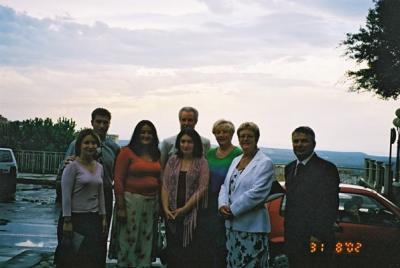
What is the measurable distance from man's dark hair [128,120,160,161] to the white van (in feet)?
43.1

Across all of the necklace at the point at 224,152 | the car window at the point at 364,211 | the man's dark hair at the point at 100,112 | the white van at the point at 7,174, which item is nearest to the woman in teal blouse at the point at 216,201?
the necklace at the point at 224,152

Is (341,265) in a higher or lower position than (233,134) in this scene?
lower

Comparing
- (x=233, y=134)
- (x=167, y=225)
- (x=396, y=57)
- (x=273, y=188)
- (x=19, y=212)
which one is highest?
(x=396, y=57)

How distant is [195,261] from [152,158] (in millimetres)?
1166

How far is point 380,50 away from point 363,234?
68.8ft

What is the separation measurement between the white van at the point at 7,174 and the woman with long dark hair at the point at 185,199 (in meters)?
13.4

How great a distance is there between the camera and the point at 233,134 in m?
6.47

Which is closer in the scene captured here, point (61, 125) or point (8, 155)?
point (8, 155)

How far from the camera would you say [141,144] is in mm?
6344

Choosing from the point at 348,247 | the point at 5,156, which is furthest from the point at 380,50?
the point at 348,247

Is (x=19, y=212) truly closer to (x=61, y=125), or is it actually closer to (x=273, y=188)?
(x=273, y=188)

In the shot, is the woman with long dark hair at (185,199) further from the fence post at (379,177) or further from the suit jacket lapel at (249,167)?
the fence post at (379,177)

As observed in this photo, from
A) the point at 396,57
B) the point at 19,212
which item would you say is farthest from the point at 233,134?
the point at 396,57

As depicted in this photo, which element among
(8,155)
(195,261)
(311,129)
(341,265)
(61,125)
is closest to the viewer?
(311,129)
